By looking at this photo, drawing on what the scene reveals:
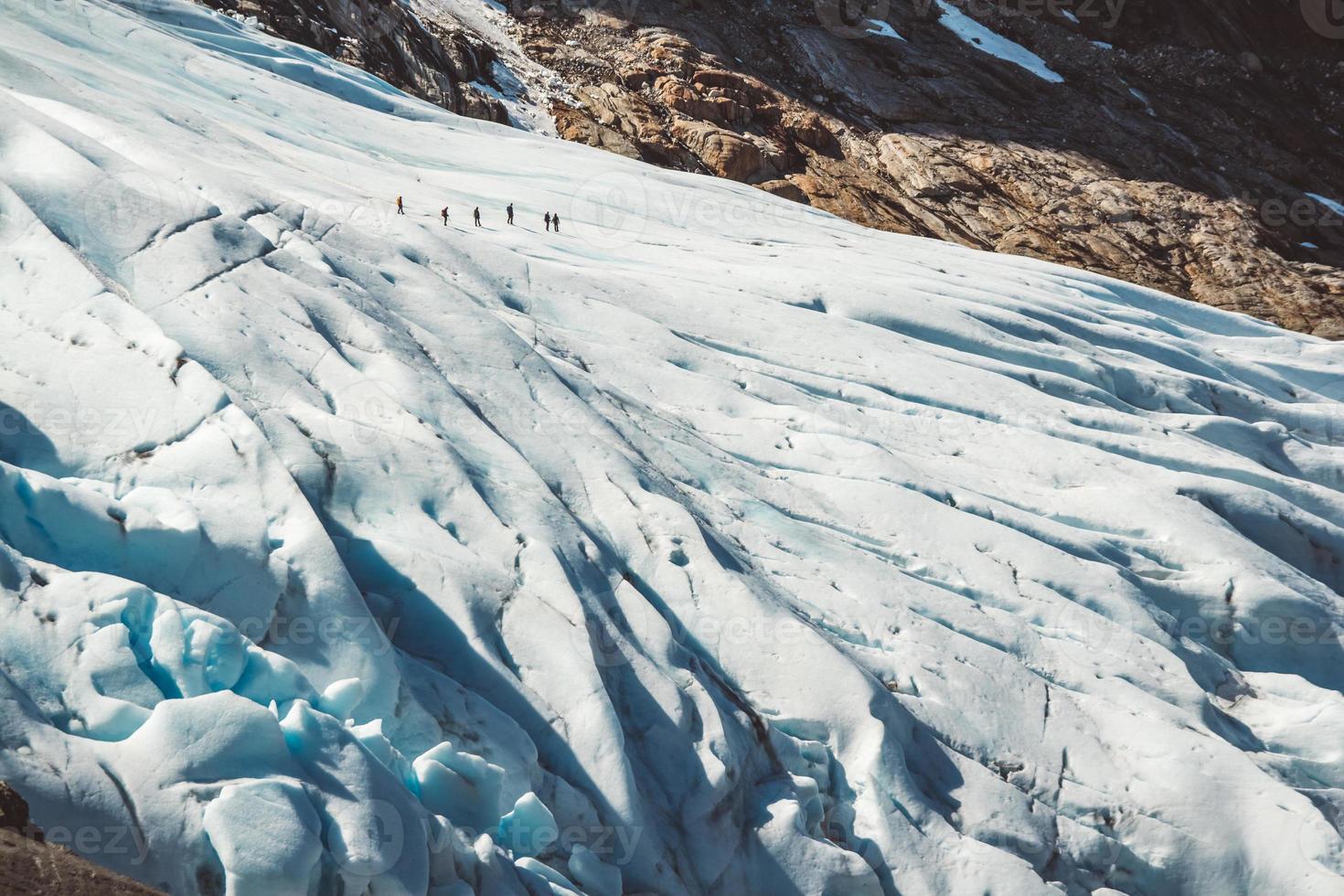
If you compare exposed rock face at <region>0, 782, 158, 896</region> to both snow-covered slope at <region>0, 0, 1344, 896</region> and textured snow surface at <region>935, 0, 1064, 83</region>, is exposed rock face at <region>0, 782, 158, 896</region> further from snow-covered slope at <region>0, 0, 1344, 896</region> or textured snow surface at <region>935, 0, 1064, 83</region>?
textured snow surface at <region>935, 0, 1064, 83</region>

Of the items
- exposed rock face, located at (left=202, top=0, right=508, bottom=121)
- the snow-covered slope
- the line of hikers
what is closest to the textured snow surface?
exposed rock face, located at (left=202, top=0, right=508, bottom=121)

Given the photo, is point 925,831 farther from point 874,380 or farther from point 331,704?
point 874,380

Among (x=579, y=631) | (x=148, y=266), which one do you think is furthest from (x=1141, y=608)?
(x=148, y=266)

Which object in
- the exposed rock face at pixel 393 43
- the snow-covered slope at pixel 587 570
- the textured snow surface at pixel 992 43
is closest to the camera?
the snow-covered slope at pixel 587 570

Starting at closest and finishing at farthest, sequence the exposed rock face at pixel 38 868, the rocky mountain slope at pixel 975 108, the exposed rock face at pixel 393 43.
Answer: the exposed rock face at pixel 38 868 → the exposed rock face at pixel 393 43 → the rocky mountain slope at pixel 975 108

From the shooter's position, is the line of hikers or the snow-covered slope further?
the line of hikers

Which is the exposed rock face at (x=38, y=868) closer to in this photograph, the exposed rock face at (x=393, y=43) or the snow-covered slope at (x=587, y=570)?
the snow-covered slope at (x=587, y=570)

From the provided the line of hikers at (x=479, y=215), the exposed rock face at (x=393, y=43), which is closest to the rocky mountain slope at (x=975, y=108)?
the exposed rock face at (x=393, y=43)


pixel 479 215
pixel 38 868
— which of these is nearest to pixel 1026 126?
pixel 479 215
